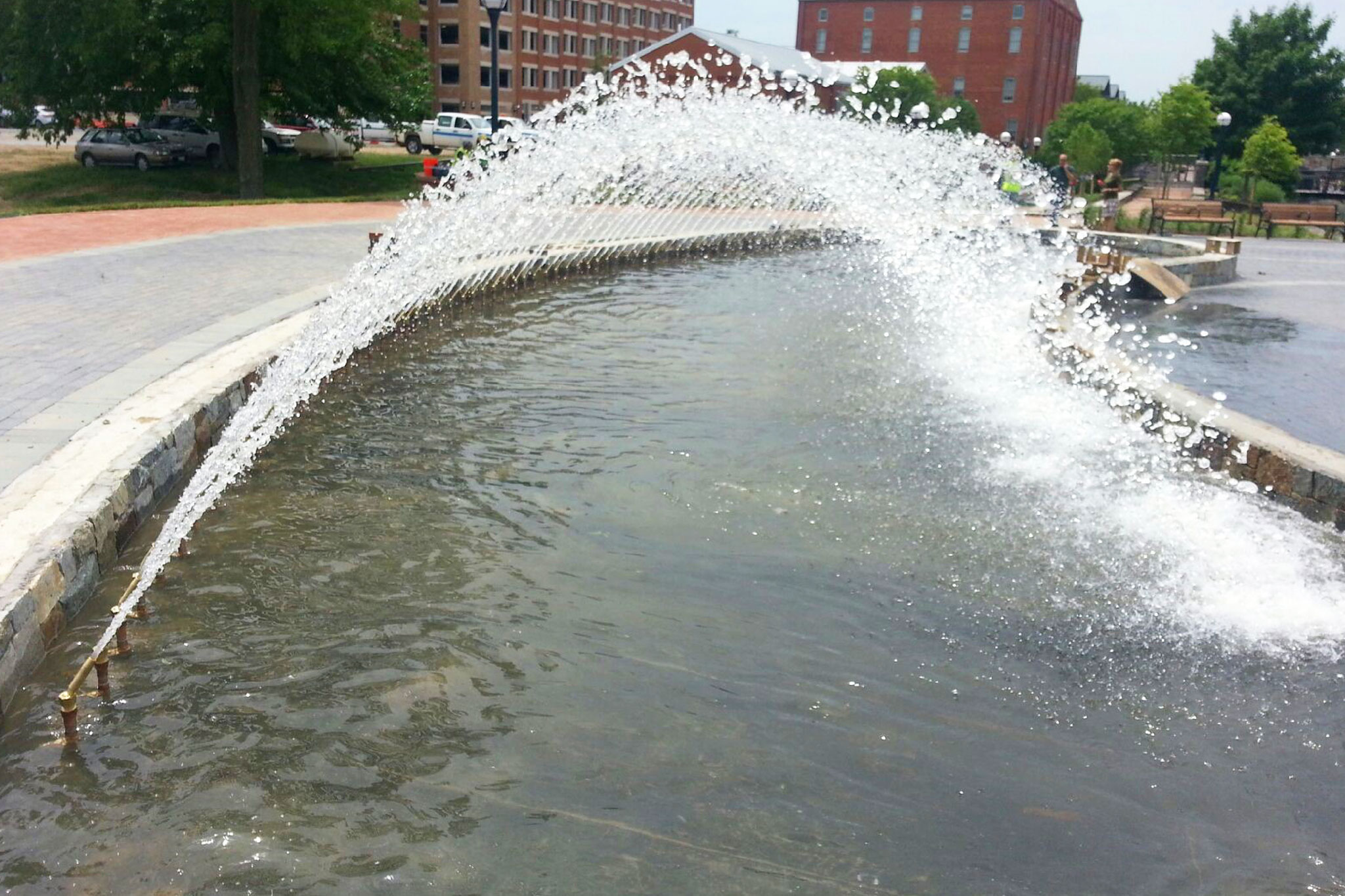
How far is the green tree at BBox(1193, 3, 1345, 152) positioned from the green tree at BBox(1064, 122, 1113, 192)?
34.8ft

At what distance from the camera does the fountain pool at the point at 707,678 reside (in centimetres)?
337

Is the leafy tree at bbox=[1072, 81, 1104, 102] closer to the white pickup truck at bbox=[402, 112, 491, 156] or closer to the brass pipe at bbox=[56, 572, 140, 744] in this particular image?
the white pickup truck at bbox=[402, 112, 491, 156]

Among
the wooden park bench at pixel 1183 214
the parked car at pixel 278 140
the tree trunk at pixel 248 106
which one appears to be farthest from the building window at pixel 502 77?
the wooden park bench at pixel 1183 214

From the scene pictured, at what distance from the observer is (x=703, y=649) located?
4.50 meters

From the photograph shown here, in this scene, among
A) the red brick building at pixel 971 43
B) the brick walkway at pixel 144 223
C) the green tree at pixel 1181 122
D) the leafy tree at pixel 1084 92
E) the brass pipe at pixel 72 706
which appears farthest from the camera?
the leafy tree at pixel 1084 92

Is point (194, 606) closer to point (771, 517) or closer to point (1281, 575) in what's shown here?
point (771, 517)

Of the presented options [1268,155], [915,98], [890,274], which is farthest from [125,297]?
[915,98]

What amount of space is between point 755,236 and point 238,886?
16991 mm

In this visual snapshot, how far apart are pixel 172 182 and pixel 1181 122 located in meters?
33.9

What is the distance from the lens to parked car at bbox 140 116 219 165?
33.3 m

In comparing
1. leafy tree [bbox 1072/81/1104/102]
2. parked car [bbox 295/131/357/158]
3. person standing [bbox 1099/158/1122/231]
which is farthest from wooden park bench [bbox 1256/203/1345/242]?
leafy tree [bbox 1072/81/1104/102]

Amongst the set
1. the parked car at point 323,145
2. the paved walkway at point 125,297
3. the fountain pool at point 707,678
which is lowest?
the fountain pool at point 707,678

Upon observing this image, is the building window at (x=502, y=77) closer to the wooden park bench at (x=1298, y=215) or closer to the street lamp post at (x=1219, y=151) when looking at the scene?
the street lamp post at (x=1219, y=151)

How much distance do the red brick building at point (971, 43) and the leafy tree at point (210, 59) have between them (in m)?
60.7
